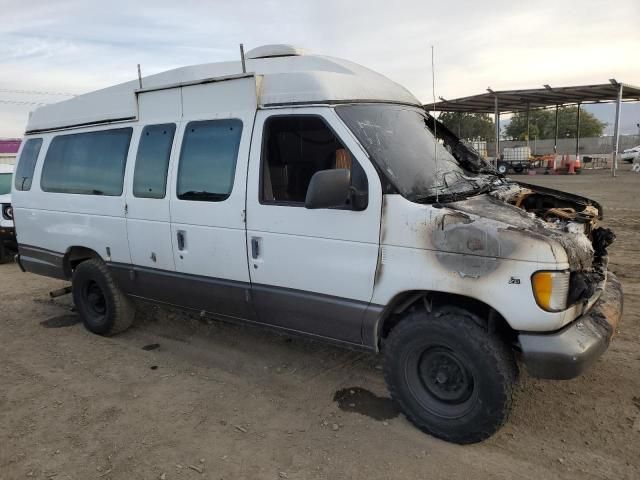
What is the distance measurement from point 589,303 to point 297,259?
1.92 m

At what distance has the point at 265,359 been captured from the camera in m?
4.57

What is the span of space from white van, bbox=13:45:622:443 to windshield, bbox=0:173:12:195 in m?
6.46

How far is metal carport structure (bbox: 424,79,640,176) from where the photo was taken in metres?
23.9

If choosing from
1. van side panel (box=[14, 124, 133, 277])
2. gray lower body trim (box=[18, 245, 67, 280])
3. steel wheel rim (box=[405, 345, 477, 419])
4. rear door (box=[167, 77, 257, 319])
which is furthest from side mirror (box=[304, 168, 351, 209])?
gray lower body trim (box=[18, 245, 67, 280])

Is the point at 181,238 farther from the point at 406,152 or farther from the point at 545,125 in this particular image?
the point at 545,125

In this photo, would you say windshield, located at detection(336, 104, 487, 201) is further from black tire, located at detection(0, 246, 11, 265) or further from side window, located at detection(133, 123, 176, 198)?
black tire, located at detection(0, 246, 11, 265)

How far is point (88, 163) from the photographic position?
16.6 feet

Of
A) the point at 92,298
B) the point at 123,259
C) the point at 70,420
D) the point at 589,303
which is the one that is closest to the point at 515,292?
the point at 589,303

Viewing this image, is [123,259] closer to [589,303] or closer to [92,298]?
[92,298]

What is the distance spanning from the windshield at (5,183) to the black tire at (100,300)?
6.41m

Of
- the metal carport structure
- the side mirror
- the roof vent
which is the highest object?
the metal carport structure

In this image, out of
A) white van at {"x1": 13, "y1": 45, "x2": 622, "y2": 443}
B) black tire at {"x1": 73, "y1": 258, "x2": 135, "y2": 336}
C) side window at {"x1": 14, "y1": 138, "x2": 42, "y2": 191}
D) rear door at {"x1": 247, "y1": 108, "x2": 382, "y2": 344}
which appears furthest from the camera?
side window at {"x1": 14, "y1": 138, "x2": 42, "y2": 191}

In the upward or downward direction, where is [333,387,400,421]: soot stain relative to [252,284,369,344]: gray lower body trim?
downward

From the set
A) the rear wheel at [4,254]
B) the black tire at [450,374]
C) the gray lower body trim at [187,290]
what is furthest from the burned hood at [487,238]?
the rear wheel at [4,254]
